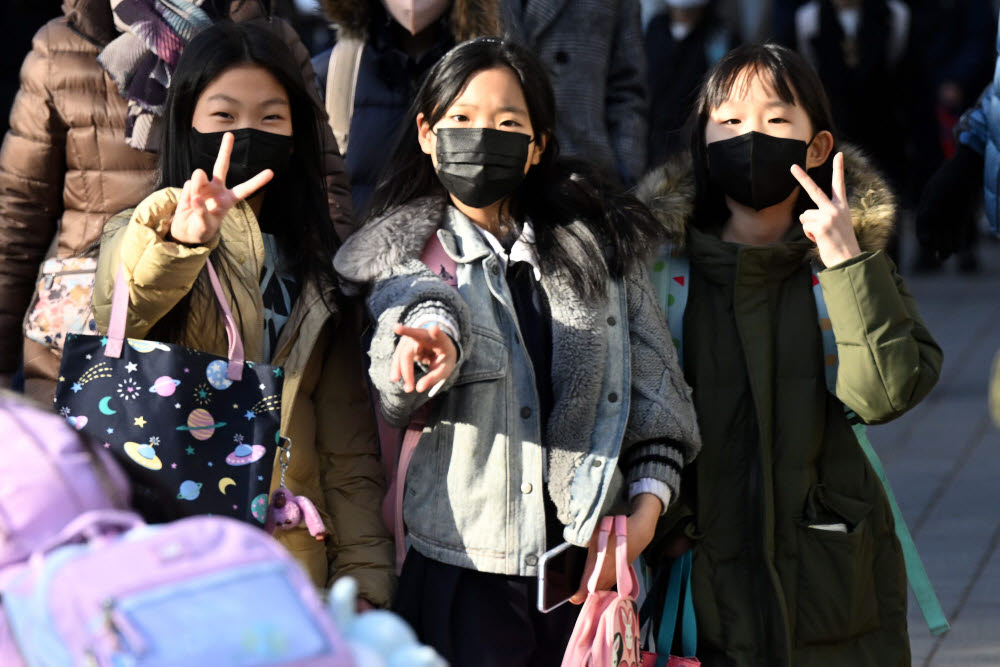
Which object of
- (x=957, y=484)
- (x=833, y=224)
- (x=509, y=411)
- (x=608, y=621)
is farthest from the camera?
(x=957, y=484)

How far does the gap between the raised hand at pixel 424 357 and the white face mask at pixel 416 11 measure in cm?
183

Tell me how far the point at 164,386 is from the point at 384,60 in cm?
193

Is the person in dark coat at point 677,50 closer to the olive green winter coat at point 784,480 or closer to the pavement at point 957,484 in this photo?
the pavement at point 957,484

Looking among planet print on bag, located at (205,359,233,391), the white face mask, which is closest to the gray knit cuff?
planet print on bag, located at (205,359,233,391)

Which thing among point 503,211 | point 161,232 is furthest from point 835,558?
point 161,232

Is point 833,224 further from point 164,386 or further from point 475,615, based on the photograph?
point 164,386

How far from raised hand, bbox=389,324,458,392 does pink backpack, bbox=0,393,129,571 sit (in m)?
0.85

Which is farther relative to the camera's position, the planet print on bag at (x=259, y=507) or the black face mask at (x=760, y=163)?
the black face mask at (x=760, y=163)

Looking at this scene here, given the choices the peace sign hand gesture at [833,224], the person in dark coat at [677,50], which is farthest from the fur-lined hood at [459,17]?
the person in dark coat at [677,50]

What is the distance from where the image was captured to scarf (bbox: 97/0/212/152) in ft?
12.7

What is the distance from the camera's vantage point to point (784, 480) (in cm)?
337

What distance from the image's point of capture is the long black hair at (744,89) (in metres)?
3.50

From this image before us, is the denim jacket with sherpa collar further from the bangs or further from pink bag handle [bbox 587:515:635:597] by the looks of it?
the bangs

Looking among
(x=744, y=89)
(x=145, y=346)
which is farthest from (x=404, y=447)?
(x=744, y=89)
